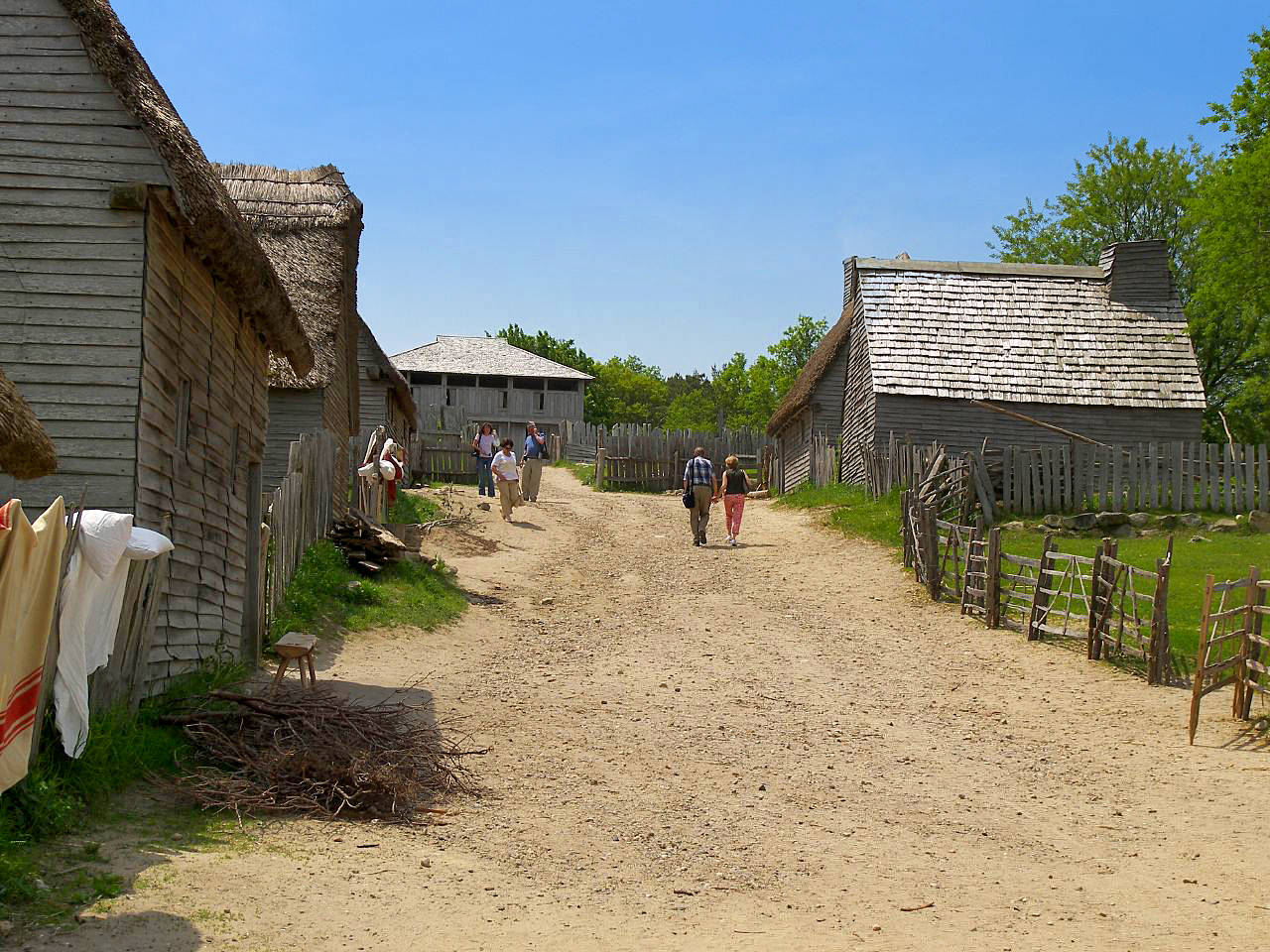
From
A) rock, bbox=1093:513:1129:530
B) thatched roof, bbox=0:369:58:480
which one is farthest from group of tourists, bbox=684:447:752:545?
thatched roof, bbox=0:369:58:480

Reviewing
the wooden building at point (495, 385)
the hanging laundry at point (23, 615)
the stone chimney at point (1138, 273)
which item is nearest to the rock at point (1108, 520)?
the stone chimney at point (1138, 273)

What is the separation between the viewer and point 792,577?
1917 centimetres

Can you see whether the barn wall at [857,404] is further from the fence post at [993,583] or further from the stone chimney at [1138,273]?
the fence post at [993,583]

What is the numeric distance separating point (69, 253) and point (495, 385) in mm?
46621

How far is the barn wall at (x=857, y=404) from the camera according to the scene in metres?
27.5

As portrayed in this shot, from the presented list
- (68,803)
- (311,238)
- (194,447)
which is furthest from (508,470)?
(68,803)

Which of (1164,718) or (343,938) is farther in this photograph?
(1164,718)

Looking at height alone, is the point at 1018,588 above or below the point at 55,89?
below

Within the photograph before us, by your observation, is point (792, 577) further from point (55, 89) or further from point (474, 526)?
point (55, 89)

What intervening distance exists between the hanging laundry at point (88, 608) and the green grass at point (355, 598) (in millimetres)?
5079

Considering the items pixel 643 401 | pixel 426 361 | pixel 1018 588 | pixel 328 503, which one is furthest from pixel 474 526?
pixel 643 401

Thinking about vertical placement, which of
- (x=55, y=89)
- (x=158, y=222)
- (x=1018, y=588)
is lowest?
(x=1018, y=588)

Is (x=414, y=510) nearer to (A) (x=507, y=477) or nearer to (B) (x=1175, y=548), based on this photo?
(A) (x=507, y=477)

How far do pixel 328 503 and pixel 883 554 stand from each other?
8.90m
